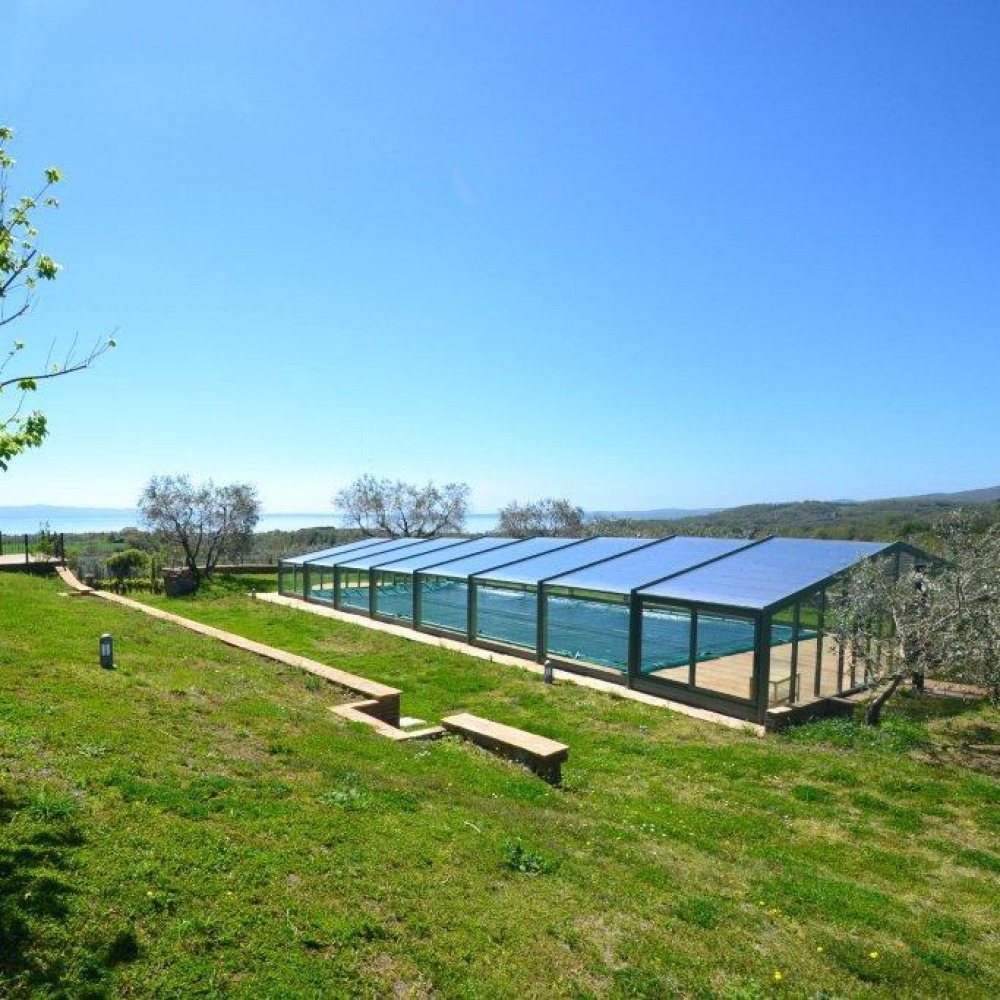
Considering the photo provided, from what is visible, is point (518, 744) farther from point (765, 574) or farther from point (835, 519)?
point (835, 519)

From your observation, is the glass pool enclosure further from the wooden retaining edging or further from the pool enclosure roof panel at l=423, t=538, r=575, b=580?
the wooden retaining edging

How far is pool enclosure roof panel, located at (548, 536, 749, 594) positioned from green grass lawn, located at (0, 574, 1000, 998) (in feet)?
19.3

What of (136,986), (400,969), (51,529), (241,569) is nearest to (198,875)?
(136,986)

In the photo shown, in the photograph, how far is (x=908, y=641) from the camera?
38.5ft

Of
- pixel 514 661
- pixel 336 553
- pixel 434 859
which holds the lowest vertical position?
pixel 514 661

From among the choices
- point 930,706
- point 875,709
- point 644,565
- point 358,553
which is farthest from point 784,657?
point 358,553

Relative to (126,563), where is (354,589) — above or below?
below

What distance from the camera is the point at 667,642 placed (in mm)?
15148

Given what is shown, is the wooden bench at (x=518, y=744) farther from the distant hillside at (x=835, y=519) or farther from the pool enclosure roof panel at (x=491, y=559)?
the distant hillside at (x=835, y=519)

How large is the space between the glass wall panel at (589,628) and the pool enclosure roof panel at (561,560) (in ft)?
3.25

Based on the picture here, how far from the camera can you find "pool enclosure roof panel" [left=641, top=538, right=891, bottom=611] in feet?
44.8

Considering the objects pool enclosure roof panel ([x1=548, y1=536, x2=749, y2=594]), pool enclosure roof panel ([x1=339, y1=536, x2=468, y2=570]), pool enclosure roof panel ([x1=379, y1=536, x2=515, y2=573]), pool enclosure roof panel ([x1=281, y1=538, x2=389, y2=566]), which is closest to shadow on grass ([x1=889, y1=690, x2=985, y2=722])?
→ pool enclosure roof panel ([x1=548, y1=536, x2=749, y2=594])

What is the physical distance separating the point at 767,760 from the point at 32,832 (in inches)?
380

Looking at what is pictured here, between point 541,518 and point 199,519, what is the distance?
24097mm
